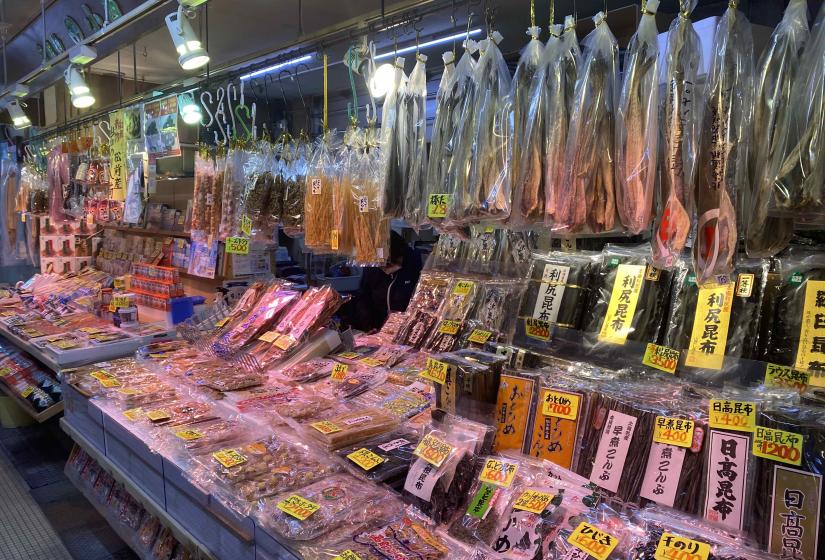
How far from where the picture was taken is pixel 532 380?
1649mm

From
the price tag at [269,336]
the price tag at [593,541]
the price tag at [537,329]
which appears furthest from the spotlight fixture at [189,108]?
the price tag at [593,541]

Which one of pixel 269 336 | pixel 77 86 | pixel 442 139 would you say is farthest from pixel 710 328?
pixel 77 86

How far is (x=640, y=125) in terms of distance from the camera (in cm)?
146

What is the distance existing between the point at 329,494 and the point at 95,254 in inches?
209

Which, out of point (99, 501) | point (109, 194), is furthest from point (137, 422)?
point (109, 194)

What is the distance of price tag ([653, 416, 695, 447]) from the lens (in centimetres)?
135

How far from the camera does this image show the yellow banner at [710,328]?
1.62 meters

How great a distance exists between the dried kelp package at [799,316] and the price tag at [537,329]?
0.67 metres

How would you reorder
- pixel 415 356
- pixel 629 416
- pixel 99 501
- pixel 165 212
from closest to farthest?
1. pixel 629 416
2. pixel 415 356
3. pixel 99 501
4. pixel 165 212

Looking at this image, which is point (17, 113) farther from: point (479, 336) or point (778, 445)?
point (778, 445)

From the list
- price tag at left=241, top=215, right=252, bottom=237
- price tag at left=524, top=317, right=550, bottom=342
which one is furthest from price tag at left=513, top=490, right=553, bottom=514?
price tag at left=241, top=215, right=252, bottom=237

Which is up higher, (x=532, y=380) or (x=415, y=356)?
(x=532, y=380)

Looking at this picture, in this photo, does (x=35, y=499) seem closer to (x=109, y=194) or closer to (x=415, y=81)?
(x=109, y=194)

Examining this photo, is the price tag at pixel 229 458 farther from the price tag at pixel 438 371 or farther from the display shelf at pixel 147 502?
the price tag at pixel 438 371
